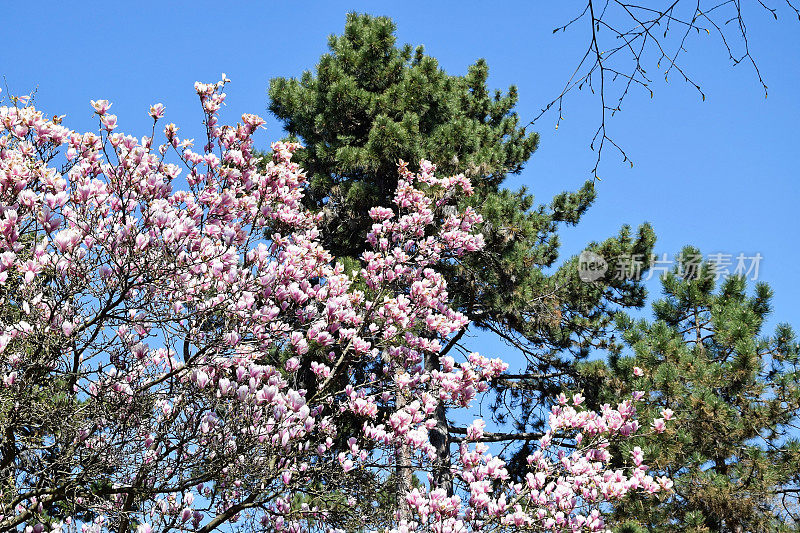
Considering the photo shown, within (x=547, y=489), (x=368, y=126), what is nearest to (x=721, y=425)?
(x=547, y=489)

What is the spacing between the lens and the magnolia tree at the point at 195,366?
11.9 feet

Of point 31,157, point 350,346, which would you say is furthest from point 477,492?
point 31,157

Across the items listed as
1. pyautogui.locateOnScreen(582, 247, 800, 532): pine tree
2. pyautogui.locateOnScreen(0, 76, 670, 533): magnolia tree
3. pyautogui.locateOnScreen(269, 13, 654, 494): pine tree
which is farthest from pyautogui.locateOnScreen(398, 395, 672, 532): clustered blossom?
pyautogui.locateOnScreen(269, 13, 654, 494): pine tree

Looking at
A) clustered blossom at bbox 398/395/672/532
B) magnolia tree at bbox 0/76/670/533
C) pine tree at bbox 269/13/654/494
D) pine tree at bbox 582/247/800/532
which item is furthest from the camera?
pine tree at bbox 269/13/654/494

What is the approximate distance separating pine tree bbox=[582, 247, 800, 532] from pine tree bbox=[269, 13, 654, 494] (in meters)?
1.98

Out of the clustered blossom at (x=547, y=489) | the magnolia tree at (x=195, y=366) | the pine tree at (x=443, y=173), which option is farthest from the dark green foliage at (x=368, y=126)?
the clustered blossom at (x=547, y=489)

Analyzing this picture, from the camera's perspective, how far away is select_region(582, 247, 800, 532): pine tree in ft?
22.6

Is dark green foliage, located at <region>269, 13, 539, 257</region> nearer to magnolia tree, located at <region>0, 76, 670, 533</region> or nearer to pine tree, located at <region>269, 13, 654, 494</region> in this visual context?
pine tree, located at <region>269, 13, 654, 494</region>

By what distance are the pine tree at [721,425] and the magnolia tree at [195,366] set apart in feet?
6.26

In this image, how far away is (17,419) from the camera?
3.63m

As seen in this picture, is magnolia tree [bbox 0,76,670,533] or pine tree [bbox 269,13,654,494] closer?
magnolia tree [bbox 0,76,670,533]

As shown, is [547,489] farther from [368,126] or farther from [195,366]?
[368,126]

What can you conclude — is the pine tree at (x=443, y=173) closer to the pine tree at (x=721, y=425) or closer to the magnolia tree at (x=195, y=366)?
the pine tree at (x=721, y=425)

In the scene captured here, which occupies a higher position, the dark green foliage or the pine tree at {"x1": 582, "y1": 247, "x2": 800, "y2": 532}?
the dark green foliage
